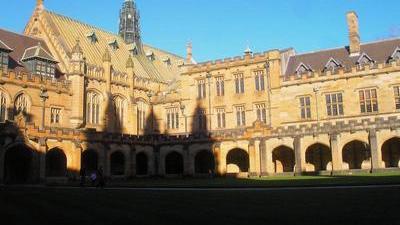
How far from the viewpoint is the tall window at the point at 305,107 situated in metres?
45.4

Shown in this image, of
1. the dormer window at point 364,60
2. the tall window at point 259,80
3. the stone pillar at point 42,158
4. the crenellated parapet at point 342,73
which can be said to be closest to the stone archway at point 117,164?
the stone pillar at point 42,158

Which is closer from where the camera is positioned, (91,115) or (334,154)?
(334,154)

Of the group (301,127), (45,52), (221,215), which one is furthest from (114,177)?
(221,215)

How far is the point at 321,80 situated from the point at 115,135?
2017 centimetres

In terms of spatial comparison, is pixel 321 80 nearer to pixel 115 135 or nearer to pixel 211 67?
pixel 211 67

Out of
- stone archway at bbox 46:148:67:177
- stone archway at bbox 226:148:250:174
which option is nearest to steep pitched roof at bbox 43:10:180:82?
stone archway at bbox 46:148:67:177

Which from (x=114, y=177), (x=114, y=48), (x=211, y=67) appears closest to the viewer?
(x=114, y=177)

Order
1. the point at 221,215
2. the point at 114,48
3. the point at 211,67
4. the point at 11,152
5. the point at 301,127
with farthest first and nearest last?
the point at 114,48 → the point at 211,67 → the point at 301,127 → the point at 11,152 → the point at 221,215

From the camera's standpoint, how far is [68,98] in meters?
45.1

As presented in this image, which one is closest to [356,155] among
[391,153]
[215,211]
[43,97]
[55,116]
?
[391,153]

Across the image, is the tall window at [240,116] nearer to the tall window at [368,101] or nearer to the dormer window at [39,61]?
the tall window at [368,101]

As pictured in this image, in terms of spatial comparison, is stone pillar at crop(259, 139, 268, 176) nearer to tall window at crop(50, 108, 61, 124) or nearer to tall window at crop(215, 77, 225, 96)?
tall window at crop(215, 77, 225, 96)

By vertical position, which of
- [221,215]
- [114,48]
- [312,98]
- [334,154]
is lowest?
[221,215]

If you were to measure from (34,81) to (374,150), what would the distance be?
29.6 meters
